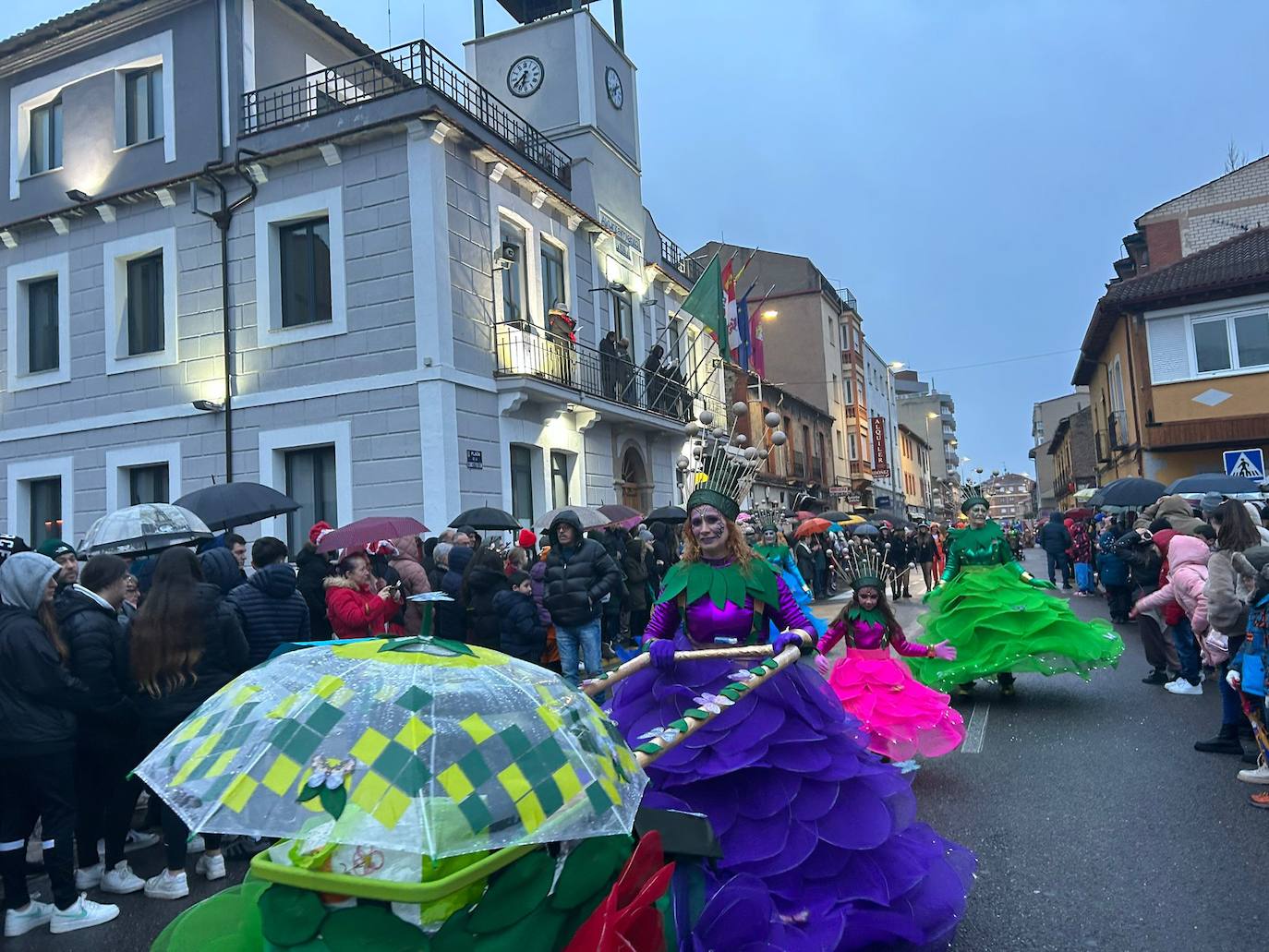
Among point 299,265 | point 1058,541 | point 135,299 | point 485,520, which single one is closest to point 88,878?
point 485,520

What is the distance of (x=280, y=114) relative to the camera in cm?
1570

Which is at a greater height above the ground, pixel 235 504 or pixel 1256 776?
pixel 235 504

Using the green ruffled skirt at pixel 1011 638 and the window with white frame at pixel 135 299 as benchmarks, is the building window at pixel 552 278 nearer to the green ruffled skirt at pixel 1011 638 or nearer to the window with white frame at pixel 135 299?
the window with white frame at pixel 135 299

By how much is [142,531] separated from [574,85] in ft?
50.7

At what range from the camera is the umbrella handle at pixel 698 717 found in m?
3.00

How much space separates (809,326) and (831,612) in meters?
28.2

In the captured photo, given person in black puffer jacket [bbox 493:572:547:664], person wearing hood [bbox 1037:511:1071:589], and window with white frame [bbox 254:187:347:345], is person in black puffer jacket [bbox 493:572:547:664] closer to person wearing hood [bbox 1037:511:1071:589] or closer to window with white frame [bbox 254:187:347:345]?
A: window with white frame [bbox 254:187:347:345]

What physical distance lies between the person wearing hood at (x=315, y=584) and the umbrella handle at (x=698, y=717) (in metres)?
5.66

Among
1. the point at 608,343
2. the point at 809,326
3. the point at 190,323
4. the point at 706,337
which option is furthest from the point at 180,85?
the point at 809,326

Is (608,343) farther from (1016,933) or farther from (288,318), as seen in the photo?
(1016,933)

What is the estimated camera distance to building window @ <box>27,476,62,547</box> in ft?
56.1

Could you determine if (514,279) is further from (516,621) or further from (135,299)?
(516,621)

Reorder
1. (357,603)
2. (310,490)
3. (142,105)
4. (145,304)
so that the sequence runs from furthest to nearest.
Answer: (142,105) → (145,304) → (310,490) → (357,603)

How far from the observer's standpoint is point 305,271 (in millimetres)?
15328
